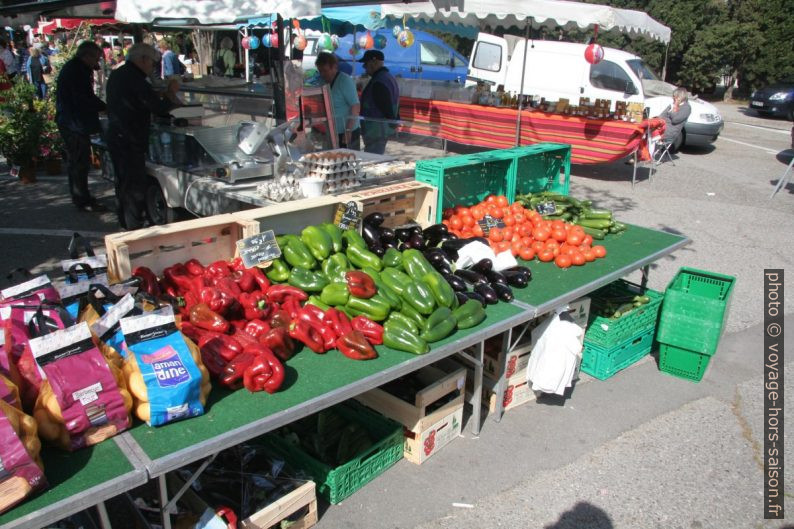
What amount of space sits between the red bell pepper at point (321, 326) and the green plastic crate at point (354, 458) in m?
0.75

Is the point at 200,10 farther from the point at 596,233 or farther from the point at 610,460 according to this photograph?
the point at 610,460

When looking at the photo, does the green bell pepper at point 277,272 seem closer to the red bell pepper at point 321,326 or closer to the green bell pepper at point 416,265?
the red bell pepper at point 321,326

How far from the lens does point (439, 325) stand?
3598mm

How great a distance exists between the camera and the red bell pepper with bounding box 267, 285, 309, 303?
12.4 feet

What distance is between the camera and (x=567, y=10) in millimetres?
9922

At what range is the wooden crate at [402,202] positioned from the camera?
496 centimetres

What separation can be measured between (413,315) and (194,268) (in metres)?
1.45

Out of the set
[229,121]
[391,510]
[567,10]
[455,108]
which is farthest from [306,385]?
[455,108]

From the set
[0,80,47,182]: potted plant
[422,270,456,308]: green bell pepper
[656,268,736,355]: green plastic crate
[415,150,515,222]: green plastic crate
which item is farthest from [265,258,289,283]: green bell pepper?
[0,80,47,182]: potted plant

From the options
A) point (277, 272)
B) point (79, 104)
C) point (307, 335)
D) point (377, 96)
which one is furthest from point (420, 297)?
point (79, 104)

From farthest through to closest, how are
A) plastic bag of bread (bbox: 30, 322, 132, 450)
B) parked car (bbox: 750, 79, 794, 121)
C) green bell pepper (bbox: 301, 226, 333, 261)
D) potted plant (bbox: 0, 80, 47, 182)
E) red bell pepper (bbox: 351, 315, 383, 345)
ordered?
parked car (bbox: 750, 79, 794, 121) < potted plant (bbox: 0, 80, 47, 182) < green bell pepper (bbox: 301, 226, 333, 261) < red bell pepper (bbox: 351, 315, 383, 345) < plastic bag of bread (bbox: 30, 322, 132, 450)

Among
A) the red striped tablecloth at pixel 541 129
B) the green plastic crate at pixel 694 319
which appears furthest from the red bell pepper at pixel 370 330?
the red striped tablecloth at pixel 541 129

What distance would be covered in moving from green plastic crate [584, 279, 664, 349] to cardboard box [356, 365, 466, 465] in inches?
61.4

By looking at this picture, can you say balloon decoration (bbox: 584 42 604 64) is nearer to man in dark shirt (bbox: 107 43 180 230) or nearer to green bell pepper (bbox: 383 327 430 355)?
man in dark shirt (bbox: 107 43 180 230)
